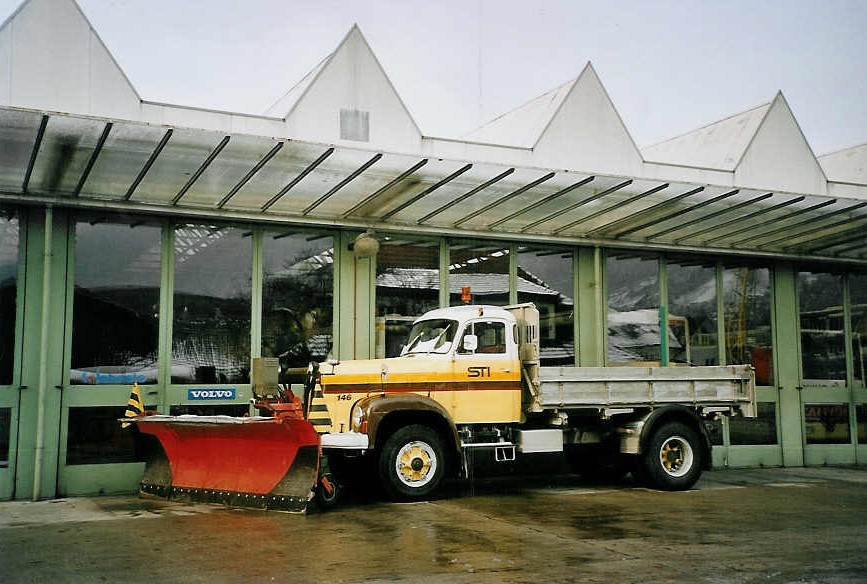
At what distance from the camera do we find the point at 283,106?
490 inches

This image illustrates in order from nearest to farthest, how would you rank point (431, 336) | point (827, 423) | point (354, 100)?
point (431, 336)
point (354, 100)
point (827, 423)

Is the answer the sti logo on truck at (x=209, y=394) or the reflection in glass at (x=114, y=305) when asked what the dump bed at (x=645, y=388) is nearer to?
the sti logo on truck at (x=209, y=394)

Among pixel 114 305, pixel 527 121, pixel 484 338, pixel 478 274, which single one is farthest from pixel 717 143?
pixel 114 305

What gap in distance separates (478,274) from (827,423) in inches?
281

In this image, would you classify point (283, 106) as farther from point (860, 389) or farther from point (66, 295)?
point (860, 389)

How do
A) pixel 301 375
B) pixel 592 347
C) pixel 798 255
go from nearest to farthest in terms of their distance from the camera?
pixel 301 375
pixel 592 347
pixel 798 255

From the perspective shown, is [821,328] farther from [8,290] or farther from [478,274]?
[8,290]

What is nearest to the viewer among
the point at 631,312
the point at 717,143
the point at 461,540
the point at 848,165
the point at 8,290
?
the point at 461,540

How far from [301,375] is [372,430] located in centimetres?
257

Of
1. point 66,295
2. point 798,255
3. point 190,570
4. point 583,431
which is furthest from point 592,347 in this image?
point 190,570

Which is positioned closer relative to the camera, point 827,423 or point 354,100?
point 354,100

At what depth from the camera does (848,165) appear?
16.2 meters

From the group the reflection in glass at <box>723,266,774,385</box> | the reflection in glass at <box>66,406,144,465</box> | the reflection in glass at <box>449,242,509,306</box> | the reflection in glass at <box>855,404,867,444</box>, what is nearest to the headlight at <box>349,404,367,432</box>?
the reflection in glass at <box>66,406,144,465</box>

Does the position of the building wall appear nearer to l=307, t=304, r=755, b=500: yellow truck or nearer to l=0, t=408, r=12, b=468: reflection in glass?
l=0, t=408, r=12, b=468: reflection in glass
